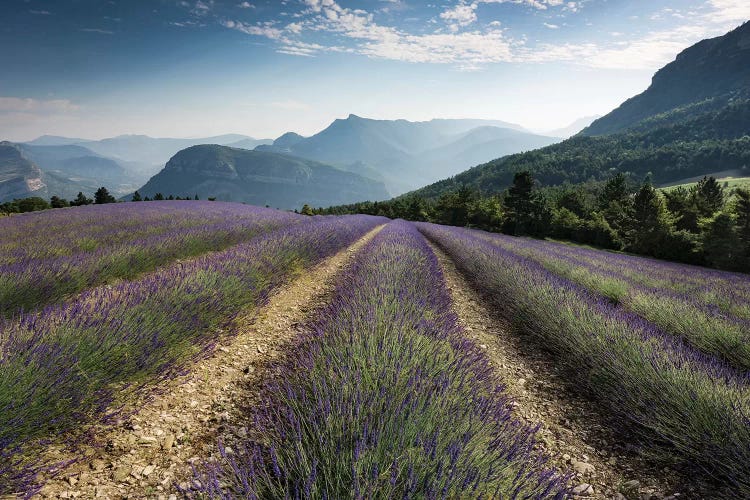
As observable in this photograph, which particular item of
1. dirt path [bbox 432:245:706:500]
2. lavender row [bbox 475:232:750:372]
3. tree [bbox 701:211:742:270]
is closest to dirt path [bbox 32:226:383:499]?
dirt path [bbox 432:245:706:500]

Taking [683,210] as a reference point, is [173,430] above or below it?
below

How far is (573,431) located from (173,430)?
3569mm

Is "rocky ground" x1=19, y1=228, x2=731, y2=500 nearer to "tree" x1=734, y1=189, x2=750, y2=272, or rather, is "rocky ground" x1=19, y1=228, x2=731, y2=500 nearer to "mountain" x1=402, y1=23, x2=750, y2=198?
"tree" x1=734, y1=189, x2=750, y2=272

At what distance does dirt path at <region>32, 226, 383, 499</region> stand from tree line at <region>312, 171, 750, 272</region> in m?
26.0

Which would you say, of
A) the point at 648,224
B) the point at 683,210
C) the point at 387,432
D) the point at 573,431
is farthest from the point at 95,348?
the point at 683,210

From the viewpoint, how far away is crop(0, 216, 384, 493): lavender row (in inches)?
77.4

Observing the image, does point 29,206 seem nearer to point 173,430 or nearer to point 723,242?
point 173,430

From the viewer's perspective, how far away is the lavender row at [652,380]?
8.04 ft

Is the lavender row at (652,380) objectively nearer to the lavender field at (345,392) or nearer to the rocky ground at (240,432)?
the lavender field at (345,392)

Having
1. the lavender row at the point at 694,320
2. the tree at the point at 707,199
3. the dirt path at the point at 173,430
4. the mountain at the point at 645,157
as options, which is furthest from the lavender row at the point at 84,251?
the mountain at the point at 645,157

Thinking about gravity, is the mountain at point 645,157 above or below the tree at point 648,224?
above

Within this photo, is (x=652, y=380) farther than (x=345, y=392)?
Yes

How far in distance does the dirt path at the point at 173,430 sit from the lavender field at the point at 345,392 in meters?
0.02

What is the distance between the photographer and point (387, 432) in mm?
1784
